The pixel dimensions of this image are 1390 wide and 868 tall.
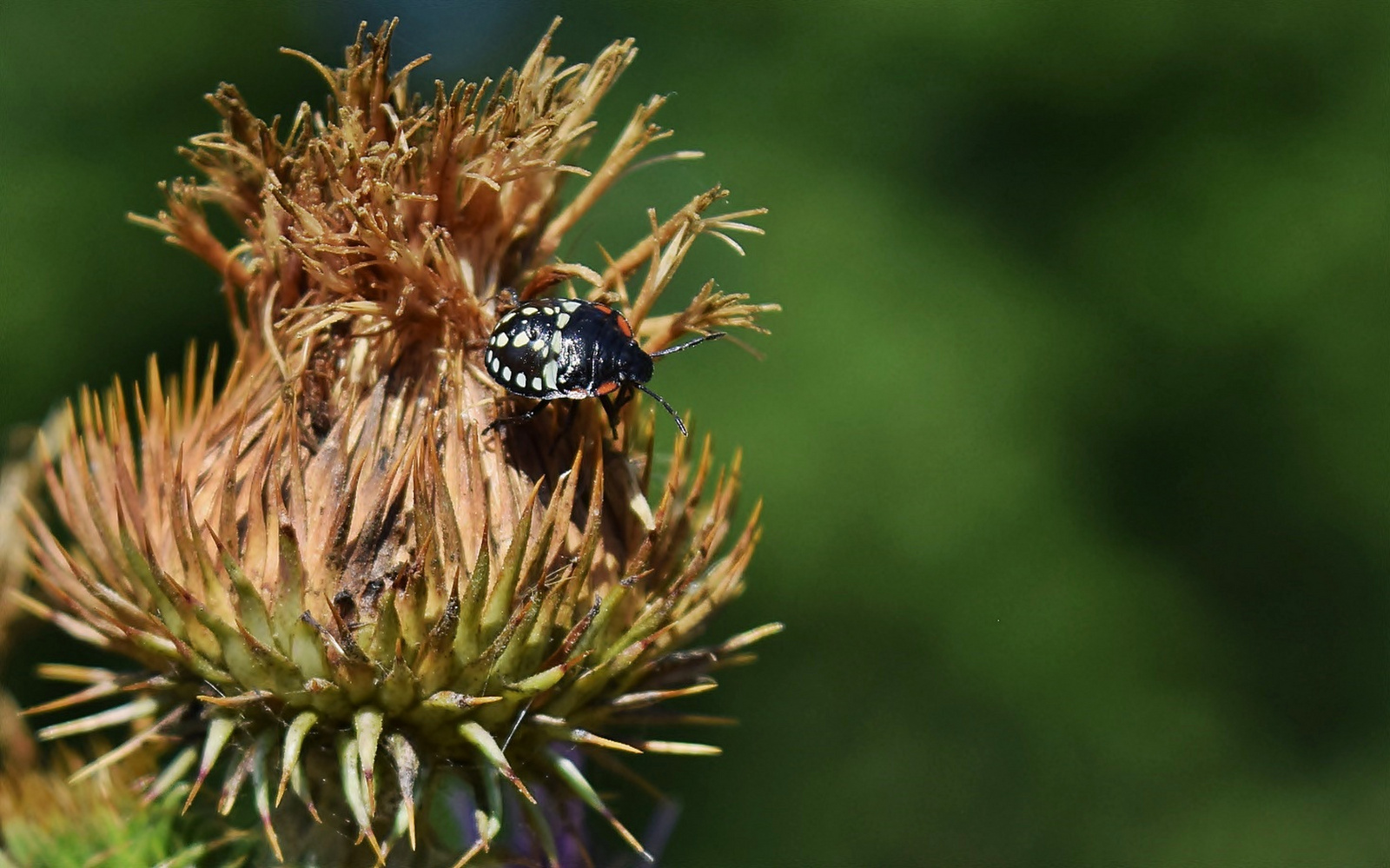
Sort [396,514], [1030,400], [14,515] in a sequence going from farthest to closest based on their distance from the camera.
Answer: [1030,400], [14,515], [396,514]

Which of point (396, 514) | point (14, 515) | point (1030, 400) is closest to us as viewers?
point (396, 514)

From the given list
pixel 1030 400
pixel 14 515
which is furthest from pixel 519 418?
pixel 1030 400

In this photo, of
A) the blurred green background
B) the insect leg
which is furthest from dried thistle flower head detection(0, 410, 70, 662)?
the blurred green background

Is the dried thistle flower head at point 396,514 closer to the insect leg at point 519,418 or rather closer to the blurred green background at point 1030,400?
the insect leg at point 519,418

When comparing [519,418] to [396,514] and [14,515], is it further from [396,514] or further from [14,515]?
[14,515]

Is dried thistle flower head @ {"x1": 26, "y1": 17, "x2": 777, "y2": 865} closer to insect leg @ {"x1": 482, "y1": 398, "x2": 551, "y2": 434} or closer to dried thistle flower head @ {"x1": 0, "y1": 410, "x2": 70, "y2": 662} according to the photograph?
insect leg @ {"x1": 482, "y1": 398, "x2": 551, "y2": 434}

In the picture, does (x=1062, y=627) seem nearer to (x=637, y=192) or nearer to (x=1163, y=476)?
(x=1163, y=476)
